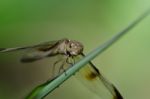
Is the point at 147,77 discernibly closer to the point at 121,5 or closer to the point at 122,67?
the point at 122,67

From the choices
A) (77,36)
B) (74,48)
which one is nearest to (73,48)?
(74,48)

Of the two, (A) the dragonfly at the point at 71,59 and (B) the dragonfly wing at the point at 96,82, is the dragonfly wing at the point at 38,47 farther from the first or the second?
(B) the dragonfly wing at the point at 96,82

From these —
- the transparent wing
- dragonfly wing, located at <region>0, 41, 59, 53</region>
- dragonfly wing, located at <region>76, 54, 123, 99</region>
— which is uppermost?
dragonfly wing, located at <region>0, 41, 59, 53</region>

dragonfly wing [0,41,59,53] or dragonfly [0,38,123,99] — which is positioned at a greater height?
dragonfly wing [0,41,59,53]

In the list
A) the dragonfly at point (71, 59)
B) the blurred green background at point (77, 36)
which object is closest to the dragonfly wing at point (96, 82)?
the dragonfly at point (71, 59)

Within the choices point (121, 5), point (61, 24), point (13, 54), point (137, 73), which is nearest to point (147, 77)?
point (137, 73)

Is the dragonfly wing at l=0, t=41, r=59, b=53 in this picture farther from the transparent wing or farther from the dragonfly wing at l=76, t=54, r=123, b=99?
the dragonfly wing at l=76, t=54, r=123, b=99

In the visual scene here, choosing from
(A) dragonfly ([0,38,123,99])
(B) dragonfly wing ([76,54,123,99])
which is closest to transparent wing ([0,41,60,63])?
(A) dragonfly ([0,38,123,99])
